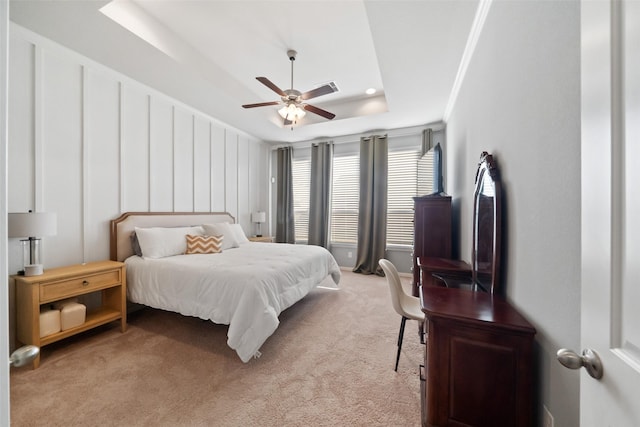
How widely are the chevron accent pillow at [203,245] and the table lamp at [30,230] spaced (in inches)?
50.5

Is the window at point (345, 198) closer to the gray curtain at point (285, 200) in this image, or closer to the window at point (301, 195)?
the window at point (301, 195)

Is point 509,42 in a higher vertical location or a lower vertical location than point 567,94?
higher

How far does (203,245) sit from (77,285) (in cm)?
123

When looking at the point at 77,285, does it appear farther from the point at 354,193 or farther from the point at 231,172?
the point at 354,193

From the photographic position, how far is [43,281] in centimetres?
194

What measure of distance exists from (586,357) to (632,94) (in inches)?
21.9

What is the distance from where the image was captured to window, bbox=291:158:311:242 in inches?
218

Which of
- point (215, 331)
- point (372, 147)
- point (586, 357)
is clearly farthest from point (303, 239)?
point (586, 357)

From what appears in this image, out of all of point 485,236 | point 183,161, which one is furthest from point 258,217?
point 485,236

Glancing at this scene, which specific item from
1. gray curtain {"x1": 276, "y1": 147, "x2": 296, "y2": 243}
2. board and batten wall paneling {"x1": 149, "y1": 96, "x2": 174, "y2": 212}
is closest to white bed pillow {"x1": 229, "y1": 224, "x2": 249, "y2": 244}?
board and batten wall paneling {"x1": 149, "y1": 96, "x2": 174, "y2": 212}

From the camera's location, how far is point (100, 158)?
2.73 metres

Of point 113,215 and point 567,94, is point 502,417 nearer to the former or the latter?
point 567,94

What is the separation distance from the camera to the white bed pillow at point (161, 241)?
2811mm

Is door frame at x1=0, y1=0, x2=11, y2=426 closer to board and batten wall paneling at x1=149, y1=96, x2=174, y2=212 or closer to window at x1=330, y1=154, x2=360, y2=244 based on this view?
board and batten wall paneling at x1=149, y1=96, x2=174, y2=212
